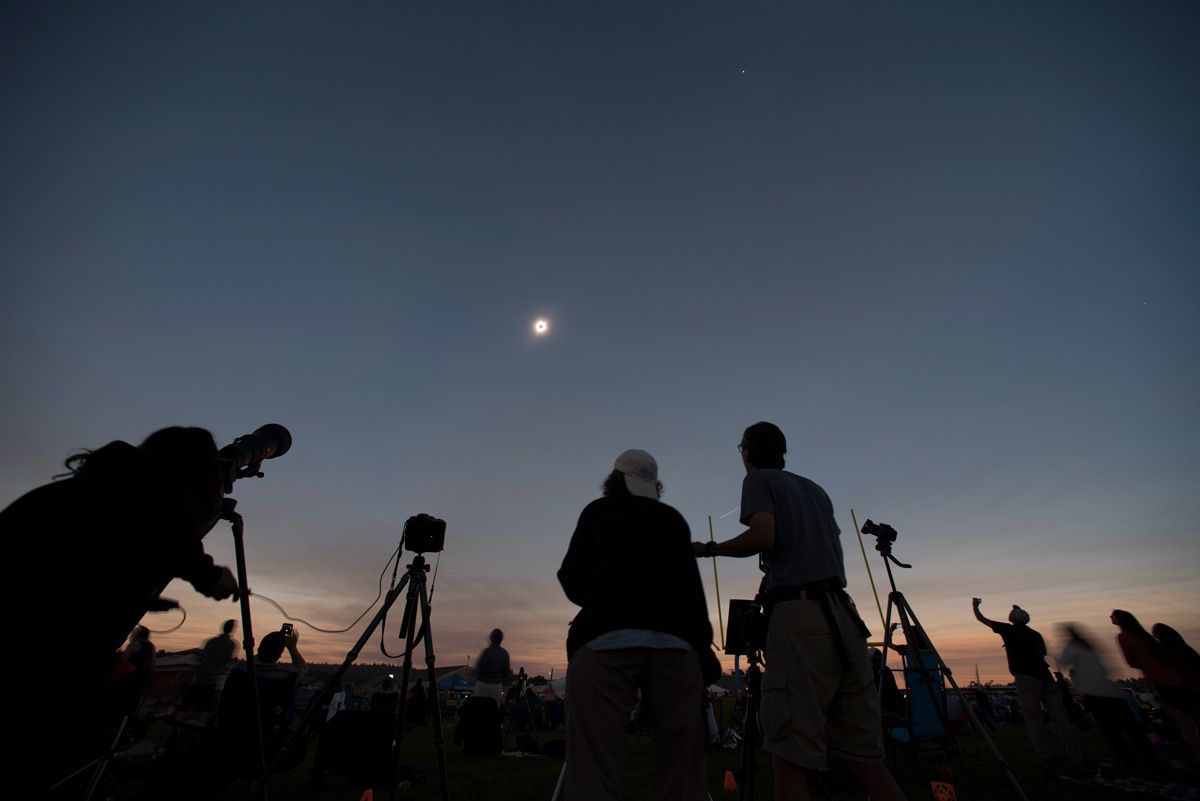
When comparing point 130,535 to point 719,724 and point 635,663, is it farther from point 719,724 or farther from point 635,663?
point 719,724

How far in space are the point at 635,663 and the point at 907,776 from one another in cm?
666

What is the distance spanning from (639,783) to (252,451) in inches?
220

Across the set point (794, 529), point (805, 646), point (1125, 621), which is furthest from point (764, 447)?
point (1125, 621)

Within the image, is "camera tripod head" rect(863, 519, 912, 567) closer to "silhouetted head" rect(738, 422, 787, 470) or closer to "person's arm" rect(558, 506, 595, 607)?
"silhouetted head" rect(738, 422, 787, 470)

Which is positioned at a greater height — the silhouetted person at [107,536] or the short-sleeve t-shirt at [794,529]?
the short-sleeve t-shirt at [794,529]

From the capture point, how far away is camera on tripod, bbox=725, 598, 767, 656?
3127mm

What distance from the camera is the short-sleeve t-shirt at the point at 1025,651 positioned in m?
6.94

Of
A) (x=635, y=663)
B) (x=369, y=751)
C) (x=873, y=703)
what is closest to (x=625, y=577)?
(x=635, y=663)

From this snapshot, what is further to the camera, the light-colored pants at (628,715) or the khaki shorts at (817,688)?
the khaki shorts at (817,688)

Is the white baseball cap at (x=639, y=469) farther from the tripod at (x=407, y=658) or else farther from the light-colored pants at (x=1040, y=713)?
the light-colored pants at (x=1040, y=713)

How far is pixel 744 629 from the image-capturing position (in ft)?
10.9

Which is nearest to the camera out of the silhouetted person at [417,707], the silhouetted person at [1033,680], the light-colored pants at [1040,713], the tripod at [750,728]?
the tripod at [750,728]

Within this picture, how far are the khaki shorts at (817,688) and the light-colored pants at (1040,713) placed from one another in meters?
6.26

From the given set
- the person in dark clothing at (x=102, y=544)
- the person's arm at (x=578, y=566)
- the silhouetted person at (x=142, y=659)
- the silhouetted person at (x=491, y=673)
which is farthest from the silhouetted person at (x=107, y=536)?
the silhouetted person at (x=491, y=673)
